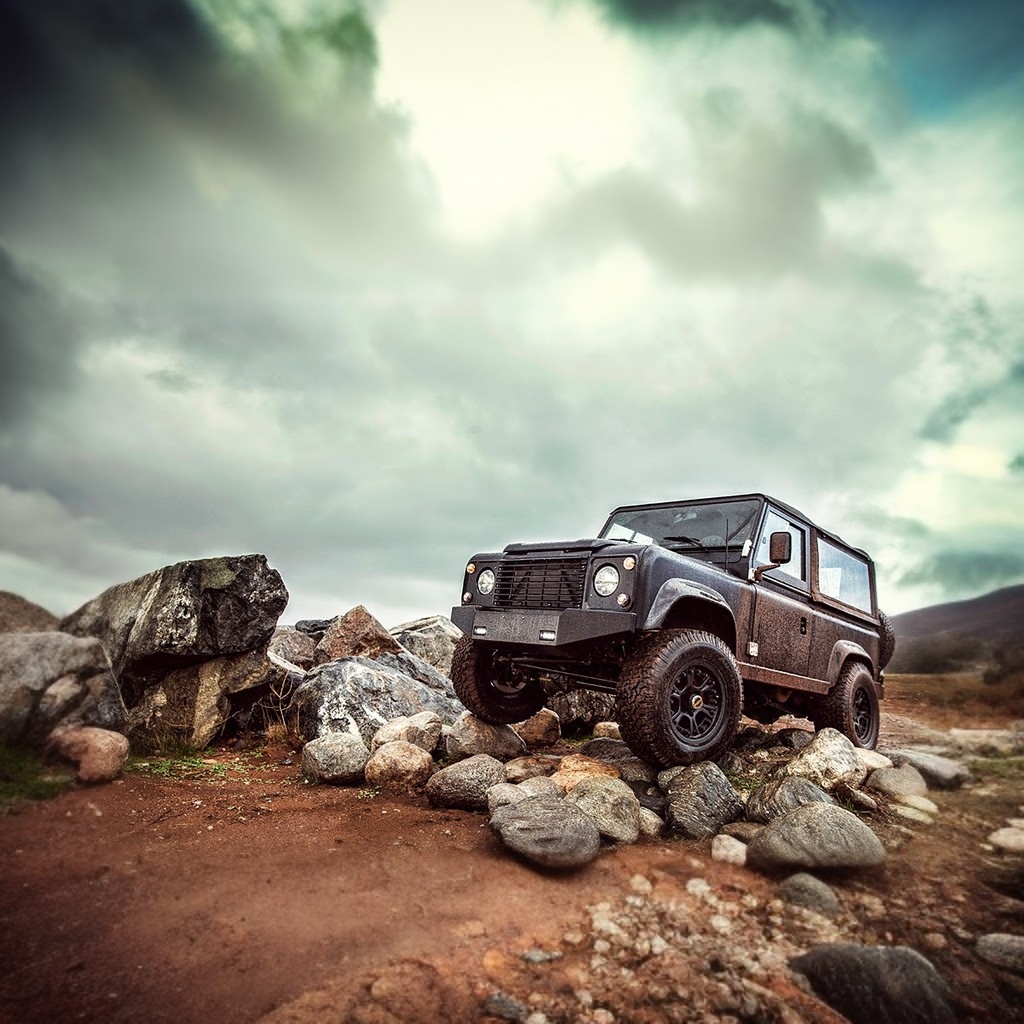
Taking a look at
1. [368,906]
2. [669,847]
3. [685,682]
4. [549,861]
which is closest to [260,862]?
[368,906]

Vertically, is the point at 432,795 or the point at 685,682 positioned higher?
the point at 685,682

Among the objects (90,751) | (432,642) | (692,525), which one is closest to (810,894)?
(692,525)

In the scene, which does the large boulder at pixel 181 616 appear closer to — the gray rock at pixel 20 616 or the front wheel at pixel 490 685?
the gray rock at pixel 20 616

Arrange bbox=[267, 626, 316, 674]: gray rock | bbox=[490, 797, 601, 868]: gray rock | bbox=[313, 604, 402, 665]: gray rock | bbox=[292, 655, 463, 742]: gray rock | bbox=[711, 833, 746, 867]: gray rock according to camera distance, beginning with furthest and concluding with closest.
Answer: bbox=[267, 626, 316, 674]: gray rock
bbox=[313, 604, 402, 665]: gray rock
bbox=[292, 655, 463, 742]: gray rock
bbox=[711, 833, 746, 867]: gray rock
bbox=[490, 797, 601, 868]: gray rock

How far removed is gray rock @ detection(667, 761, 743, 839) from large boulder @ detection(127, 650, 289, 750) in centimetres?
435

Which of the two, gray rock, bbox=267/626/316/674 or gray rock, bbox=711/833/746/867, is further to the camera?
gray rock, bbox=267/626/316/674

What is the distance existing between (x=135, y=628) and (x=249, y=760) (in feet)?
5.51

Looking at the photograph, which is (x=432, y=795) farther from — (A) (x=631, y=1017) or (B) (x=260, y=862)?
(A) (x=631, y=1017)

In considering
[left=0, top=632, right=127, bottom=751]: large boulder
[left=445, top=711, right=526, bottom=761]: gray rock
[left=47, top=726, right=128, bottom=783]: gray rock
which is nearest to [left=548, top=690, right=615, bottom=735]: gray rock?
[left=445, top=711, right=526, bottom=761]: gray rock

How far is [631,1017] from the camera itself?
2332 mm

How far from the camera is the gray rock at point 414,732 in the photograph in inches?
223

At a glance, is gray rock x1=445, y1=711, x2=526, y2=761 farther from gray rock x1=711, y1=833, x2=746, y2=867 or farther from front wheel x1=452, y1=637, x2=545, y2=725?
gray rock x1=711, y1=833, x2=746, y2=867

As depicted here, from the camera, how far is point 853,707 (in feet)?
22.2

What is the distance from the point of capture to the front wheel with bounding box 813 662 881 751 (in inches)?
262
